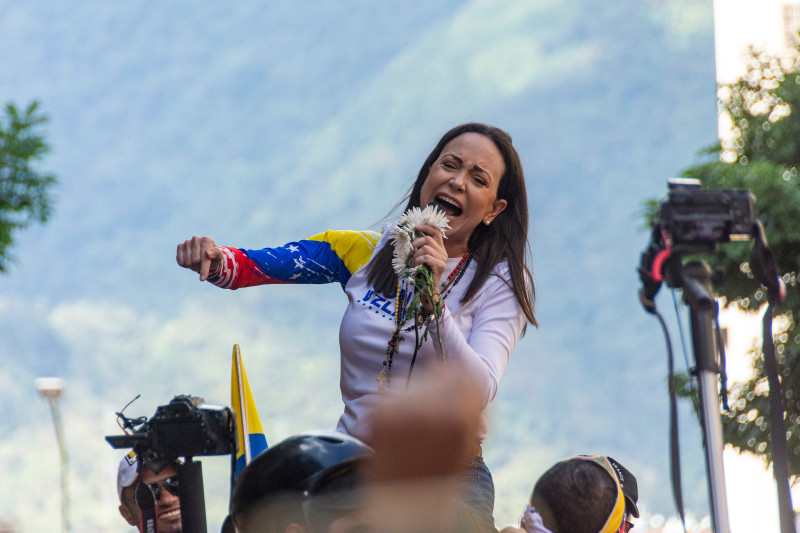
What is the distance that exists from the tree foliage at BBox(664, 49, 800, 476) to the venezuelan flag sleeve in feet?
32.7

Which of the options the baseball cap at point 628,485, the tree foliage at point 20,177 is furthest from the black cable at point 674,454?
the tree foliage at point 20,177

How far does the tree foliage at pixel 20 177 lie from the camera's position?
1139 centimetres

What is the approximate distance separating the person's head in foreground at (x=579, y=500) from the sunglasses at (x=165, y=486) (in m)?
1.08

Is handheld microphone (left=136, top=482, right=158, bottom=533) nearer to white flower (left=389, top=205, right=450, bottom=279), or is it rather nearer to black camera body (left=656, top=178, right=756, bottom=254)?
white flower (left=389, top=205, right=450, bottom=279)

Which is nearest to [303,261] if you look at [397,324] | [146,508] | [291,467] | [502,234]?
[397,324]

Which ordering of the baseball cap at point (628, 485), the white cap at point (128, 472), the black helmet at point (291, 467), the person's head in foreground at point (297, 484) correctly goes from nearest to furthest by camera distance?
the person's head in foreground at point (297, 484) < the black helmet at point (291, 467) < the baseball cap at point (628, 485) < the white cap at point (128, 472)

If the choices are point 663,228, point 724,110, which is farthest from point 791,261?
point 663,228

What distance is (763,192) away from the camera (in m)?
13.2

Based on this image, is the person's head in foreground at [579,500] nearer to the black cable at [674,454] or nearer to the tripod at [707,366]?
the black cable at [674,454]

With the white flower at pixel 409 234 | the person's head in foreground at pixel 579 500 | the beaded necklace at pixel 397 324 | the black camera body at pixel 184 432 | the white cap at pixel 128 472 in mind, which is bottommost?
the person's head in foreground at pixel 579 500

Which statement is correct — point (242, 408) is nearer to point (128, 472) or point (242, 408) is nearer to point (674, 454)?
point (128, 472)

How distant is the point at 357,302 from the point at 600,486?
90 centimetres

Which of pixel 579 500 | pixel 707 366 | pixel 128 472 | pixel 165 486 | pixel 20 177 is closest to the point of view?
pixel 707 366

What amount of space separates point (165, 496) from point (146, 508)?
0.07 meters
